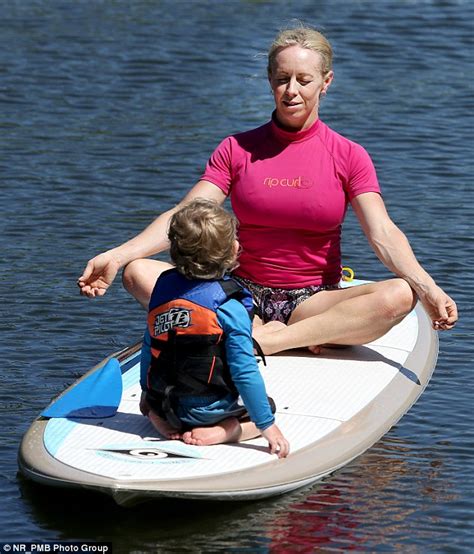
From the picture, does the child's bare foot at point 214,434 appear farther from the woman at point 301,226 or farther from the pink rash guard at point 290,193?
the pink rash guard at point 290,193

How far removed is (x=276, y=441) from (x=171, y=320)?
1.88ft

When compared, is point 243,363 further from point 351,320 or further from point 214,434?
point 351,320

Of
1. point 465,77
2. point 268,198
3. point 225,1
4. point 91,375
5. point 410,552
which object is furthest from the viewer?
point 225,1

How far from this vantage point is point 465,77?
43.9 feet

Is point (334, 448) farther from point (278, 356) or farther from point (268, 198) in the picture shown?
point (268, 198)

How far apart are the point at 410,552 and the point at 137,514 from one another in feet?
3.31

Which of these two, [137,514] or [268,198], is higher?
[268,198]

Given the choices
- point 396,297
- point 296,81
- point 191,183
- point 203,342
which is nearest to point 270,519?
point 203,342

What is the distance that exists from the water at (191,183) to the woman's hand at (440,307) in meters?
0.57

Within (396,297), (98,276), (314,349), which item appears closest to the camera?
(98,276)

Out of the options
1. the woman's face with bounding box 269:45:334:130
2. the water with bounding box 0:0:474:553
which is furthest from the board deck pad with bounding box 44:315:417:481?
the woman's face with bounding box 269:45:334:130

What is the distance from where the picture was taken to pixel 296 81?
249 inches

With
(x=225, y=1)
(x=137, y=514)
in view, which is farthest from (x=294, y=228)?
(x=225, y=1)

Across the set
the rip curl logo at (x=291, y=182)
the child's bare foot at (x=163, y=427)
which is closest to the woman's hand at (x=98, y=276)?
the child's bare foot at (x=163, y=427)
